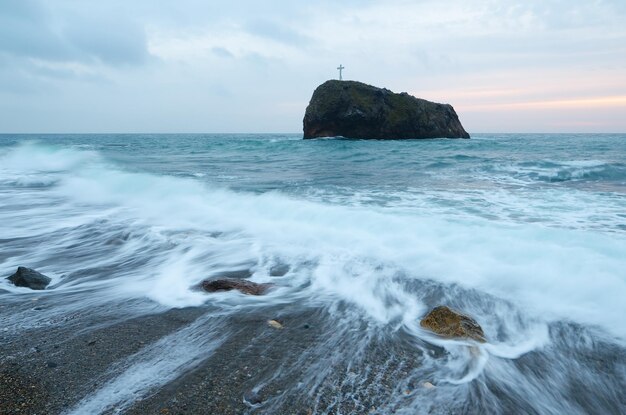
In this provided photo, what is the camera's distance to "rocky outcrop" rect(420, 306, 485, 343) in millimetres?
3469

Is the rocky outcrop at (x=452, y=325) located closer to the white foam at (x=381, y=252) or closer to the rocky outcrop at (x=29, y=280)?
the white foam at (x=381, y=252)

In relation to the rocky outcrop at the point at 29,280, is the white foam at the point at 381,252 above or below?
below

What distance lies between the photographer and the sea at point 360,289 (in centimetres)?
283

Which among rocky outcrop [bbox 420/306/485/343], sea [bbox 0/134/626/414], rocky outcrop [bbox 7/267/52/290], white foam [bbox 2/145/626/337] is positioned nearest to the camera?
sea [bbox 0/134/626/414]

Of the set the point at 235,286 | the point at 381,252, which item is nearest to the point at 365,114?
the point at 381,252

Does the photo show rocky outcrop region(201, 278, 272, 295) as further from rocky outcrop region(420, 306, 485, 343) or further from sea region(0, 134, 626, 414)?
rocky outcrop region(420, 306, 485, 343)

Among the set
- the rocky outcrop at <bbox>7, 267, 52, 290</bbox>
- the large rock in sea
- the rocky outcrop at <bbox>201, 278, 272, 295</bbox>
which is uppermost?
the large rock in sea

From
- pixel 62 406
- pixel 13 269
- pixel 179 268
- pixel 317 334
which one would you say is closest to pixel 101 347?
pixel 62 406

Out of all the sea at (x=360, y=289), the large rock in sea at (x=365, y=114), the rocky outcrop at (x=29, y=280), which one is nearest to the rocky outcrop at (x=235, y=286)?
the sea at (x=360, y=289)

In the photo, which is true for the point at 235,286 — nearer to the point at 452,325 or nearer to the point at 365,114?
the point at 452,325

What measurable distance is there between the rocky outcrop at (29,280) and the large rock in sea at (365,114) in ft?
155

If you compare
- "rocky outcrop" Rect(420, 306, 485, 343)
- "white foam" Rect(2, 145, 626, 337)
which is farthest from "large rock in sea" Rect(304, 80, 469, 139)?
Result: "rocky outcrop" Rect(420, 306, 485, 343)

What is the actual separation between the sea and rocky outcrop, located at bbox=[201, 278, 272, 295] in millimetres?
120

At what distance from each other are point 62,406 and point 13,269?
11.4 ft
